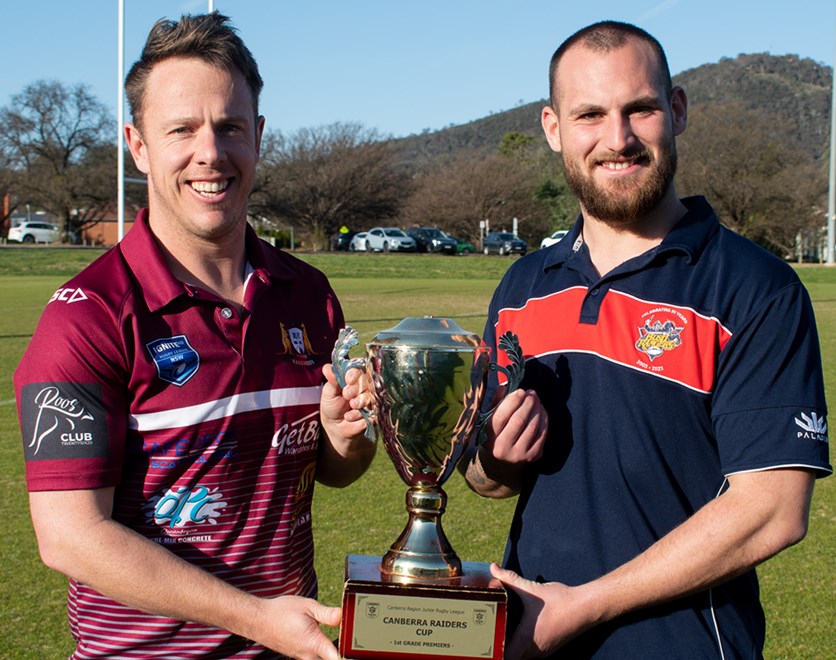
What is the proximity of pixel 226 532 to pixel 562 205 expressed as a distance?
199ft

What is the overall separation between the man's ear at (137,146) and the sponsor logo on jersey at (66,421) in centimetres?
58

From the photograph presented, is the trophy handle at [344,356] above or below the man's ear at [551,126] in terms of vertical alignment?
below

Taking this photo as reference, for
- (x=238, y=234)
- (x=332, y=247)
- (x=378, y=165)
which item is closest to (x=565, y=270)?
(x=238, y=234)

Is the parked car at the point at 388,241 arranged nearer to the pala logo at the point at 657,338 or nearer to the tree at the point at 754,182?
the tree at the point at 754,182

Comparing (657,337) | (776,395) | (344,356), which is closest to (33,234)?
(344,356)

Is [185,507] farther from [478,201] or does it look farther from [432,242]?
[478,201]

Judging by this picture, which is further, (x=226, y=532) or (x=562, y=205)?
(x=562, y=205)

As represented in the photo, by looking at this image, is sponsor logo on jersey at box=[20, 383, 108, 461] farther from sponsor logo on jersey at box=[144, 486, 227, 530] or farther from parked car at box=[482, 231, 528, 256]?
parked car at box=[482, 231, 528, 256]

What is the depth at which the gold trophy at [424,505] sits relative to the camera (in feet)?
6.49

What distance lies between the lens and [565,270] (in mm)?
2465

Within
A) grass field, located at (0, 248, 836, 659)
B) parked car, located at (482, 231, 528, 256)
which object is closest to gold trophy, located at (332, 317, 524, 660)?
grass field, located at (0, 248, 836, 659)

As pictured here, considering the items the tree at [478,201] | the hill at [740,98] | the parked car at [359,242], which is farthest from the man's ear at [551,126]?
the hill at [740,98]

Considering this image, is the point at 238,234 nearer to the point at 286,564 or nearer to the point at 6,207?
the point at 286,564

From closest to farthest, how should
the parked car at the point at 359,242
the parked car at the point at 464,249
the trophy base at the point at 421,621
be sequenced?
the trophy base at the point at 421,621 < the parked car at the point at 359,242 < the parked car at the point at 464,249
